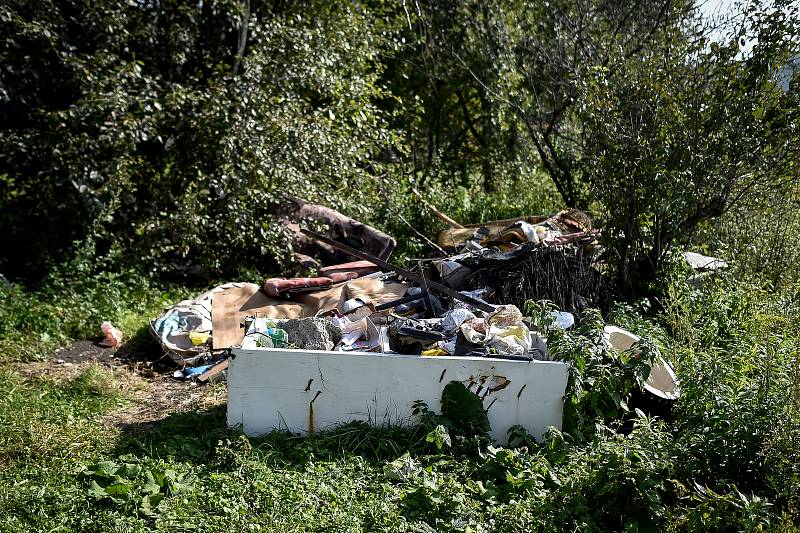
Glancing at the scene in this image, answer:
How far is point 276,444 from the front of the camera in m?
4.75

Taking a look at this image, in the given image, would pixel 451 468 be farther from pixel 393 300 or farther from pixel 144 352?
pixel 144 352

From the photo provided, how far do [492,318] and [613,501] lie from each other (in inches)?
74.3

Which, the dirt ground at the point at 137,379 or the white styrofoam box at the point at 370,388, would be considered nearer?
the white styrofoam box at the point at 370,388

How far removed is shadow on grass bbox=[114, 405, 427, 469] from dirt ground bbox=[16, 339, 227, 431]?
46 cm

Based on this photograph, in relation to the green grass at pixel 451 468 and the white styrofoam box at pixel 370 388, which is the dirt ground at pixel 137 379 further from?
the white styrofoam box at pixel 370 388

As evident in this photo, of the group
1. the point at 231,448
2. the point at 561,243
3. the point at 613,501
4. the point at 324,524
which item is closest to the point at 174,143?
the point at 561,243

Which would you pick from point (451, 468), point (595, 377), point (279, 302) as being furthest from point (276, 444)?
point (279, 302)

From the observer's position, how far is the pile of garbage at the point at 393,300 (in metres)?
5.23

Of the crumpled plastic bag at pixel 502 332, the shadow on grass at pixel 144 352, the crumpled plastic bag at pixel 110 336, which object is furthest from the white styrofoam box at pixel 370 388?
the crumpled plastic bag at pixel 110 336

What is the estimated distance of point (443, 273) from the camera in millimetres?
7273

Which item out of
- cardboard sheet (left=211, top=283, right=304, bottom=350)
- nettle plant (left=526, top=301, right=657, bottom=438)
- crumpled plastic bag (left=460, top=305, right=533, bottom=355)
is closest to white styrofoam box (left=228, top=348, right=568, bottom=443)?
nettle plant (left=526, top=301, right=657, bottom=438)

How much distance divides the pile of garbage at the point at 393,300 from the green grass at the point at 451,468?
60 centimetres

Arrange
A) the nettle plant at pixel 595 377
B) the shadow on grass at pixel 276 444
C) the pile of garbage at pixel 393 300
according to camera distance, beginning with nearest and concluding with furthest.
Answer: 1. the shadow on grass at pixel 276 444
2. the nettle plant at pixel 595 377
3. the pile of garbage at pixel 393 300

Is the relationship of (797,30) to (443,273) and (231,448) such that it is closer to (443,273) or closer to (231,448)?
(443,273)
